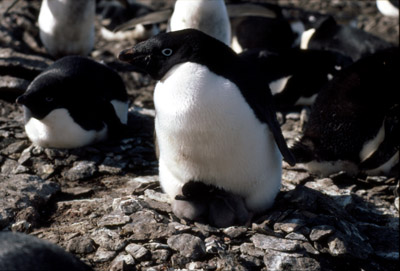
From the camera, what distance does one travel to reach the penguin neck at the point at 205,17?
17.1ft

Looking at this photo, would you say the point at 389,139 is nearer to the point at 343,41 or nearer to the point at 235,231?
the point at 235,231

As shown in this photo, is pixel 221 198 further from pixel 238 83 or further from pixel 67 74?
pixel 67 74

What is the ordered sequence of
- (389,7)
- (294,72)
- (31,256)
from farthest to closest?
(389,7), (294,72), (31,256)

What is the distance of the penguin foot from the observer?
305cm

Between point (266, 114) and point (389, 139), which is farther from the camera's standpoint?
point (389, 139)

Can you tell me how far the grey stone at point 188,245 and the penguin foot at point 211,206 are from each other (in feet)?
0.72

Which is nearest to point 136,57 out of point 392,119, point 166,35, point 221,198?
point 166,35

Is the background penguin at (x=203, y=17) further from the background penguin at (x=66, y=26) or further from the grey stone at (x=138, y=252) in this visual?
the grey stone at (x=138, y=252)

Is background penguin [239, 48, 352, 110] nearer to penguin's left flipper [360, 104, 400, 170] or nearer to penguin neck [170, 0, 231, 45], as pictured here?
penguin neck [170, 0, 231, 45]

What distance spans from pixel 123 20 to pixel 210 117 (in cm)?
517

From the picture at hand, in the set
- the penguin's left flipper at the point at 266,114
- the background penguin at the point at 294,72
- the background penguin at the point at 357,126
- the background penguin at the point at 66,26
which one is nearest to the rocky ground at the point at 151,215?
the background penguin at the point at 357,126

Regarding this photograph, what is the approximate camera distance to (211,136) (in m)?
2.89

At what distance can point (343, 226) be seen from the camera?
3162mm

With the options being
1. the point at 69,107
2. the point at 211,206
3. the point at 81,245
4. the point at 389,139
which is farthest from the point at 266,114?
the point at 69,107
